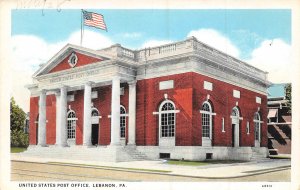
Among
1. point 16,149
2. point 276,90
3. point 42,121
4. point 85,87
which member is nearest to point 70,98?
point 85,87

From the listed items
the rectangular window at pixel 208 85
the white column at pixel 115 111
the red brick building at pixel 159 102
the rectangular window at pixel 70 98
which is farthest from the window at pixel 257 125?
the rectangular window at pixel 70 98

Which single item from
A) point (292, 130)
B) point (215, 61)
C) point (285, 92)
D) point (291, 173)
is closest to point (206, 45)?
point (215, 61)

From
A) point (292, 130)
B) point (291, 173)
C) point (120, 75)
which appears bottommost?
point (291, 173)

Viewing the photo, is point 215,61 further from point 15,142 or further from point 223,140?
point 15,142

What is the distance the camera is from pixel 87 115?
22.2 meters

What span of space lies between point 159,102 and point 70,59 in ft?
15.7

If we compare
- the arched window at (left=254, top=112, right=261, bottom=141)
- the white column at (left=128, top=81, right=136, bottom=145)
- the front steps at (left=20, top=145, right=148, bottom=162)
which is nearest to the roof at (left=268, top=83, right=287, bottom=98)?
the arched window at (left=254, top=112, right=261, bottom=141)

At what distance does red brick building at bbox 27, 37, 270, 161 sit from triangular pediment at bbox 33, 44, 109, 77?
0.05 meters

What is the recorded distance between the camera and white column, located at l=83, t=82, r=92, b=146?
21.8m

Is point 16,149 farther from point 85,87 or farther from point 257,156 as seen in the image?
point 257,156

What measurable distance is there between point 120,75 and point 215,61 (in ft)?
15.2

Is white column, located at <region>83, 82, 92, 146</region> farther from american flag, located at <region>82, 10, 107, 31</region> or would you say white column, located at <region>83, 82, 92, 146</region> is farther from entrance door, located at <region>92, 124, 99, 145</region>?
american flag, located at <region>82, 10, 107, 31</region>

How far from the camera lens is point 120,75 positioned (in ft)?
70.3

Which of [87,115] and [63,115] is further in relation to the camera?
[63,115]
